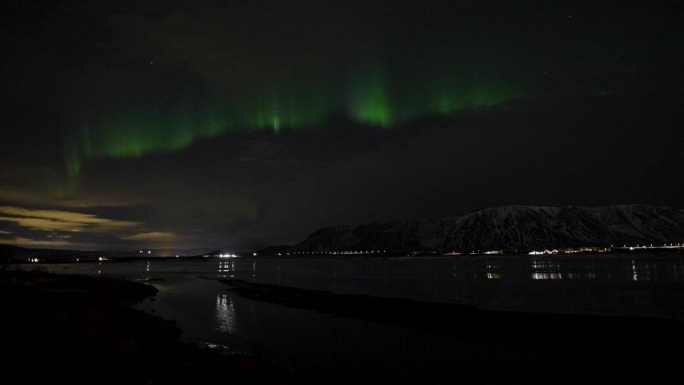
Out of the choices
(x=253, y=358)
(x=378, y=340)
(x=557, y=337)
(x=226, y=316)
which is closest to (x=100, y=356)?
(x=253, y=358)

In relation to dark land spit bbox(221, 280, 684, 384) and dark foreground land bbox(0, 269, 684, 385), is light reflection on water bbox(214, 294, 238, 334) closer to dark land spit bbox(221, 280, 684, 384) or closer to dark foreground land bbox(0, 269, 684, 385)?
dark foreground land bbox(0, 269, 684, 385)

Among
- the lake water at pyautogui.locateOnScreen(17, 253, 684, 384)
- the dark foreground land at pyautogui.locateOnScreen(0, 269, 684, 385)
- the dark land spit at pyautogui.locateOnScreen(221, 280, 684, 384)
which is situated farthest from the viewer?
the lake water at pyautogui.locateOnScreen(17, 253, 684, 384)

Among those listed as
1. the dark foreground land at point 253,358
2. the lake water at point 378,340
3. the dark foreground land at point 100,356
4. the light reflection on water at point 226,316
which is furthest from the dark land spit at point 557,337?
the dark foreground land at point 100,356

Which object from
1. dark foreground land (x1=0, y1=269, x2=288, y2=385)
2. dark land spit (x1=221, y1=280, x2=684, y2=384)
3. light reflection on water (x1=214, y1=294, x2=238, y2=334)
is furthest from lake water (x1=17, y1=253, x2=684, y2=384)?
dark foreground land (x1=0, y1=269, x2=288, y2=385)

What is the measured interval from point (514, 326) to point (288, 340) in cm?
1528

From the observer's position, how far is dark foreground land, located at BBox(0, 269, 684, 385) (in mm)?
14867

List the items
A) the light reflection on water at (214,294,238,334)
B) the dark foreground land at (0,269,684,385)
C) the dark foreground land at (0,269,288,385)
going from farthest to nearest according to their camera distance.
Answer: the light reflection on water at (214,294,238,334)
the dark foreground land at (0,269,684,385)
the dark foreground land at (0,269,288,385)

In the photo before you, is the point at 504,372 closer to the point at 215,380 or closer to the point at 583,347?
the point at 583,347

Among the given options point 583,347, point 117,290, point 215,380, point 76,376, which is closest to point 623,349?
point 583,347

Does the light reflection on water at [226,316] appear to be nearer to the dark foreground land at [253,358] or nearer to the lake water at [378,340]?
the lake water at [378,340]

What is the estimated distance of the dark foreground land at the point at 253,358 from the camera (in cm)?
1487

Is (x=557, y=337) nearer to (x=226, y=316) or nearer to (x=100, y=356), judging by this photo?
(x=100, y=356)

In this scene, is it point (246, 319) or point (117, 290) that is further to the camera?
point (117, 290)

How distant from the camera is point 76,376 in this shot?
1324 cm
